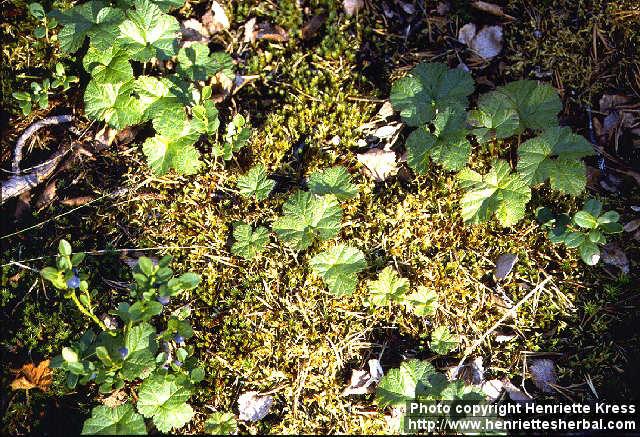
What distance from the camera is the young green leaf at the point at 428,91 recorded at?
3.05 m

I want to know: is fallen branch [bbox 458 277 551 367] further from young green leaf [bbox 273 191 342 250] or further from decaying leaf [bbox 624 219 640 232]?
young green leaf [bbox 273 191 342 250]

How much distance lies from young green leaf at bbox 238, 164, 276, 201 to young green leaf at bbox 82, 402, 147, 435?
4.12ft

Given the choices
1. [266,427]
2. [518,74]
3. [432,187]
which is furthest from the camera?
[518,74]

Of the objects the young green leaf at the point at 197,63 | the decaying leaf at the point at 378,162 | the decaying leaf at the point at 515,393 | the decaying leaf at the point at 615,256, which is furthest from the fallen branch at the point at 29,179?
the decaying leaf at the point at 615,256

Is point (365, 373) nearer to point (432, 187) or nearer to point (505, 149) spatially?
point (432, 187)

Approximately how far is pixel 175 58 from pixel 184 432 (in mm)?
2207

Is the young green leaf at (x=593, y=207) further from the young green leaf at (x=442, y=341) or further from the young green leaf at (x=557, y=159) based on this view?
the young green leaf at (x=442, y=341)

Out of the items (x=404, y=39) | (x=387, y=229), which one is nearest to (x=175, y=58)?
(x=404, y=39)

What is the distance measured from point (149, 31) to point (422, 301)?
2.22m

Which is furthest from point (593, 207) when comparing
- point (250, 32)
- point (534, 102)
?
point (250, 32)

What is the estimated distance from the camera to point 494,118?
9.93 feet

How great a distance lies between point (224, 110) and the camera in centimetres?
332

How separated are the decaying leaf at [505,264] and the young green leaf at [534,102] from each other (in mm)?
742

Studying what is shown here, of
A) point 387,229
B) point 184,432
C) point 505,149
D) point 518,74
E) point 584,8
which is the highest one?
point 584,8
